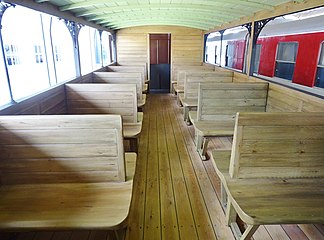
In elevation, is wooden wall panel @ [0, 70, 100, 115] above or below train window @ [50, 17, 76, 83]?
below

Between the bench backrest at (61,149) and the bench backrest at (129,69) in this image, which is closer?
the bench backrest at (61,149)

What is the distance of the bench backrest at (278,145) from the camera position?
1640mm

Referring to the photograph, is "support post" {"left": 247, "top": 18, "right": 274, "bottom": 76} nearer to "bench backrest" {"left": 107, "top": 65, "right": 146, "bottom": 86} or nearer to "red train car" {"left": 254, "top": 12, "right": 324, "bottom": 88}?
"red train car" {"left": 254, "top": 12, "right": 324, "bottom": 88}

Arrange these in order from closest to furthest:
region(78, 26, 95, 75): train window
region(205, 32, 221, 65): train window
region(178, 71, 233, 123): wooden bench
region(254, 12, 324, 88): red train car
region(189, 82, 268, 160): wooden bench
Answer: region(189, 82, 268, 160): wooden bench
region(254, 12, 324, 88): red train car
region(178, 71, 233, 123): wooden bench
region(78, 26, 95, 75): train window
region(205, 32, 221, 65): train window

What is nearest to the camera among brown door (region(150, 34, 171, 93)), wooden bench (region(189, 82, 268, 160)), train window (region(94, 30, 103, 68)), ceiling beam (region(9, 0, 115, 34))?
ceiling beam (region(9, 0, 115, 34))

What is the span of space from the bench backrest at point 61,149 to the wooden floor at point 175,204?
0.48m

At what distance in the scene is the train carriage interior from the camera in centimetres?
156

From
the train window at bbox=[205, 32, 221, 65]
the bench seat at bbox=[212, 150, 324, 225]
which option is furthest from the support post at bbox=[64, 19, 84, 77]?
the train window at bbox=[205, 32, 221, 65]

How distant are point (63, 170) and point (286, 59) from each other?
15.9ft

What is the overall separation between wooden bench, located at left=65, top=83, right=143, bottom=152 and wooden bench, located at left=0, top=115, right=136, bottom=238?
1.15 m

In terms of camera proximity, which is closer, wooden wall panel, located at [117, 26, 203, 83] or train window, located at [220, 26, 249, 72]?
train window, located at [220, 26, 249, 72]

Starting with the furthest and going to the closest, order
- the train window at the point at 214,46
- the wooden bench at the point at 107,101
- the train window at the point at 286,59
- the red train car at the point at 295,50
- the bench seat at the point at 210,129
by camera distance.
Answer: the train window at the point at 214,46 < the train window at the point at 286,59 < the red train car at the point at 295,50 < the wooden bench at the point at 107,101 < the bench seat at the point at 210,129

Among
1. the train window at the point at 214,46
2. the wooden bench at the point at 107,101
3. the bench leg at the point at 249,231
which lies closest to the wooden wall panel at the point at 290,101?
the bench leg at the point at 249,231

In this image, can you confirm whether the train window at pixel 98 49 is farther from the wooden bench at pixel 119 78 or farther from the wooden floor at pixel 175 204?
the wooden floor at pixel 175 204
